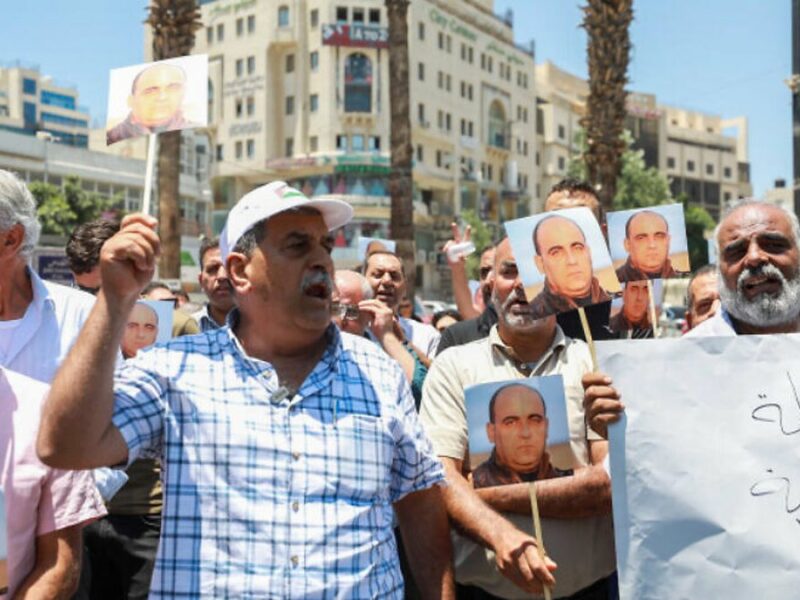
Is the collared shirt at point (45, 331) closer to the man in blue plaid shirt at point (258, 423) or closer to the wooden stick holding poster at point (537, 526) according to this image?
the man in blue plaid shirt at point (258, 423)

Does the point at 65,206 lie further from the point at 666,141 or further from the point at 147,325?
the point at 666,141

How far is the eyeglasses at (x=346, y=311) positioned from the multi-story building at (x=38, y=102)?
9505 centimetres

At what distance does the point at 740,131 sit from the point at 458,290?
116523mm

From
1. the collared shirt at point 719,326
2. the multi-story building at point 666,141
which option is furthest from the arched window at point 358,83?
the collared shirt at point 719,326

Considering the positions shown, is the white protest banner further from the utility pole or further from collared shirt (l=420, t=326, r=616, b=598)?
the utility pole

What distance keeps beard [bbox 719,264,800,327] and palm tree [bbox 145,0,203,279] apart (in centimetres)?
1025

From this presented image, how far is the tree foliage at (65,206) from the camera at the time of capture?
41938 mm

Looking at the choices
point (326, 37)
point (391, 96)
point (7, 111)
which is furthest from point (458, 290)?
point (7, 111)

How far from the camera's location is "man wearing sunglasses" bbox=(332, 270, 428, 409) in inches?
193

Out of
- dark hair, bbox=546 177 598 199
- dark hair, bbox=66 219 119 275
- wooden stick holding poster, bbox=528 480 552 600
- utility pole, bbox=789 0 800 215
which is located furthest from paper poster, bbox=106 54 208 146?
utility pole, bbox=789 0 800 215

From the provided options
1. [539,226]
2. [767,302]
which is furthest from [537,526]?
[767,302]

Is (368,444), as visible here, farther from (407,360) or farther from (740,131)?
(740,131)

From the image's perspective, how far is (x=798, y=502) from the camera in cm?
276

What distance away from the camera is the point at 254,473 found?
7.73ft
